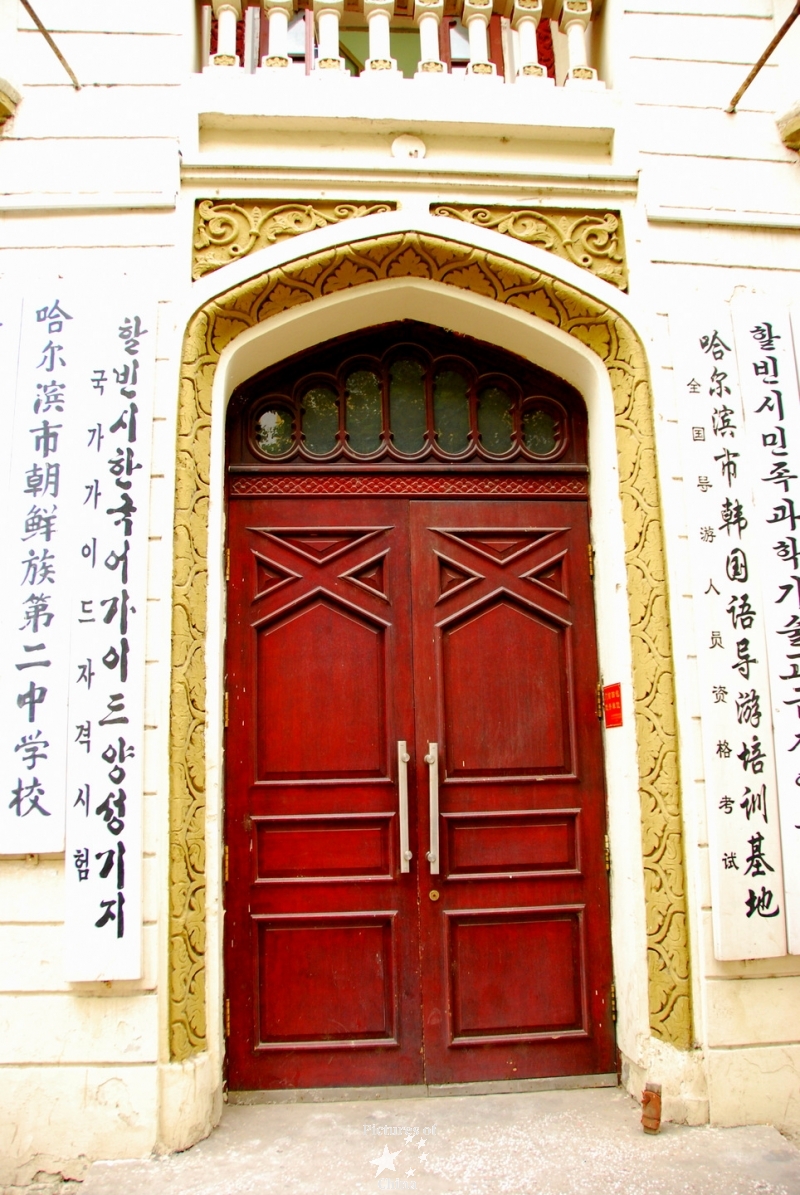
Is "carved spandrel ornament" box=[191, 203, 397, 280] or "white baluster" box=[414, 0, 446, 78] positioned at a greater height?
"white baluster" box=[414, 0, 446, 78]

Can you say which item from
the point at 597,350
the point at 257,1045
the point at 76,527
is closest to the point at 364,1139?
the point at 257,1045

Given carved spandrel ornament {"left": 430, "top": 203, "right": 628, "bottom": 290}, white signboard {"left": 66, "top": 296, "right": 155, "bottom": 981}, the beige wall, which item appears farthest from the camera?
carved spandrel ornament {"left": 430, "top": 203, "right": 628, "bottom": 290}

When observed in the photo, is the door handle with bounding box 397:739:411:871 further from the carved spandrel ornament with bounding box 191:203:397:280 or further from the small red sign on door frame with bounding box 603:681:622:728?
the carved spandrel ornament with bounding box 191:203:397:280

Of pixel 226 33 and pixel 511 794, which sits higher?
pixel 226 33

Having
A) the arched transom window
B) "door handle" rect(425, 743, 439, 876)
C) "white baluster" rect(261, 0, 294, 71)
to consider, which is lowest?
"door handle" rect(425, 743, 439, 876)

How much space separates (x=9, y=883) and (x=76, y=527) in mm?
1298

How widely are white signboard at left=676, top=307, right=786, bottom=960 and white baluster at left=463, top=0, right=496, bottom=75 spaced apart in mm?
1490

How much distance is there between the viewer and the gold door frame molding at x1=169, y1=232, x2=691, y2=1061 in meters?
3.04

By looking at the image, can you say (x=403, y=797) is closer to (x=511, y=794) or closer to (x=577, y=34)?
(x=511, y=794)

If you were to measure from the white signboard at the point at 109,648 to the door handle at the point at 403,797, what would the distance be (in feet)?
3.33

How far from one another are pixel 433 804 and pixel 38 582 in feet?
5.71

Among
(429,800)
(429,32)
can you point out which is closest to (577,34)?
(429,32)

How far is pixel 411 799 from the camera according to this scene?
3.40 m

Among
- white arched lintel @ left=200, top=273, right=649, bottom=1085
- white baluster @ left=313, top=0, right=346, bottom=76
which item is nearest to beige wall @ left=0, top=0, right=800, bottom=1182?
white arched lintel @ left=200, top=273, right=649, bottom=1085
